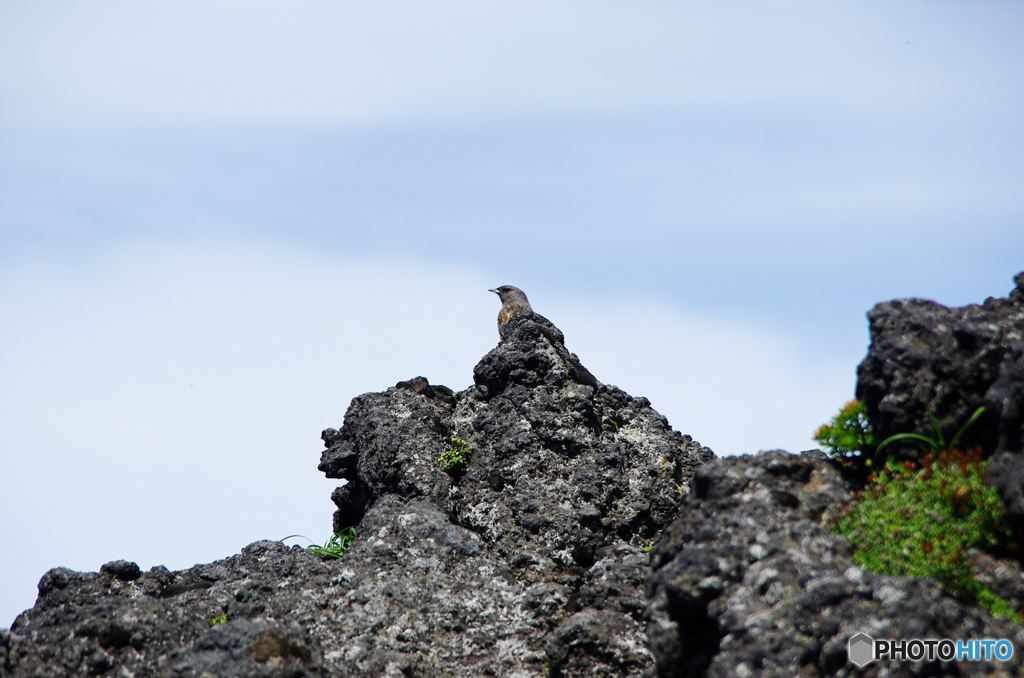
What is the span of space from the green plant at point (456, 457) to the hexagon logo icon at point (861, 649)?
21.7 ft

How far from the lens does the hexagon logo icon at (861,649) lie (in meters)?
6.33

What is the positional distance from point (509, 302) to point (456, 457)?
615cm

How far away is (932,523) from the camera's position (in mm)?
7449

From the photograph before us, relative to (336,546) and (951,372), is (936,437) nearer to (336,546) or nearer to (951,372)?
(951,372)

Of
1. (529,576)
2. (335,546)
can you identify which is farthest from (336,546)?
(529,576)

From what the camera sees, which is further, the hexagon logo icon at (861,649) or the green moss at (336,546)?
the green moss at (336,546)

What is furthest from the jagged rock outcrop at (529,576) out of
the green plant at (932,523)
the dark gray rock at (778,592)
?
the green plant at (932,523)

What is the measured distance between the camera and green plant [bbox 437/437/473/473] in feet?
39.8

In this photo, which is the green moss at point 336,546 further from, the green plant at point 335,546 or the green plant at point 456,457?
the green plant at point 456,457

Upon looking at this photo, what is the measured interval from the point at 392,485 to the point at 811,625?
269 inches

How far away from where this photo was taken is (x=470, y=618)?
33.6 ft

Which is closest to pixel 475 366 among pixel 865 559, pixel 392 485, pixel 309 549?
pixel 392 485

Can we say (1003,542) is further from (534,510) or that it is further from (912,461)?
(534,510)

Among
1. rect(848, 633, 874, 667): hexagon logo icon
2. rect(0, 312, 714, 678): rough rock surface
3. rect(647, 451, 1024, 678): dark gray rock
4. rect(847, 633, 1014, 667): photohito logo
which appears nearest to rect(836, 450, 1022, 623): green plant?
rect(647, 451, 1024, 678): dark gray rock
